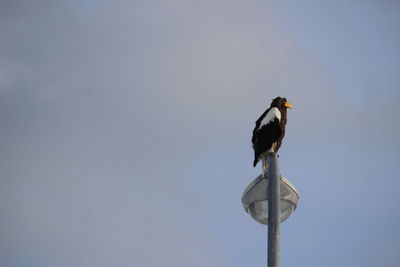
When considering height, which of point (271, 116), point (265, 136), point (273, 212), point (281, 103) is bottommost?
point (273, 212)

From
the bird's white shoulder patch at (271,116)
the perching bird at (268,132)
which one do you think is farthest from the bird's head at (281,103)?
the bird's white shoulder patch at (271,116)

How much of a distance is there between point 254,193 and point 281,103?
6823 mm

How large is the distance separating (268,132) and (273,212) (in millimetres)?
5611

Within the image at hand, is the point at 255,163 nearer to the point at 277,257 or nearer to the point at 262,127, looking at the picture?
the point at 262,127

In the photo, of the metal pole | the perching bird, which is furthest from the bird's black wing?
the metal pole

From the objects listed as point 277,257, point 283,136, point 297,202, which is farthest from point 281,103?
point 277,257

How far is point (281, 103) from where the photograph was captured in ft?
44.0

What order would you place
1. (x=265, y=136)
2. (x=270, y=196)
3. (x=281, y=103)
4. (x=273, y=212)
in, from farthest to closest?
(x=281, y=103) → (x=265, y=136) → (x=270, y=196) → (x=273, y=212)

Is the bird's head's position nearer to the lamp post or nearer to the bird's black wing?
the bird's black wing

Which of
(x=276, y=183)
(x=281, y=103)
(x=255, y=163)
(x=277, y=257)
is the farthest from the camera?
(x=281, y=103)

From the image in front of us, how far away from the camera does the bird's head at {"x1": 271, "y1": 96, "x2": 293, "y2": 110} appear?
13305mm

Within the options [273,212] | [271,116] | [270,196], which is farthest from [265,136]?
[273,212]

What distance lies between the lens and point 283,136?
12273 millimetres

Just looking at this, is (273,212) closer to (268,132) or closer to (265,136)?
Answer: (265,136)
